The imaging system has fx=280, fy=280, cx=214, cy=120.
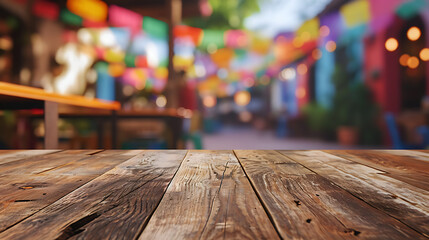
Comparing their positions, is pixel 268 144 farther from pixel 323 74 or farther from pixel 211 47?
pixel 323 74

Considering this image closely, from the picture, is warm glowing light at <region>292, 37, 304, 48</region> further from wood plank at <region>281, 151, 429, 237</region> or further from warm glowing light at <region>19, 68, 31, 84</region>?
wood plank at <region>281, 151, 429, 237</region>

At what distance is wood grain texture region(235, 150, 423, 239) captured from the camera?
463 millimetres

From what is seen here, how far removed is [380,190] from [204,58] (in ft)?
25.5

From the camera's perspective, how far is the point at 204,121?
10422 millimetres

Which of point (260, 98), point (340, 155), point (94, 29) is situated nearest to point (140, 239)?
point (340, 155)

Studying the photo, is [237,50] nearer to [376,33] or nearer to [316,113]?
[316,113]

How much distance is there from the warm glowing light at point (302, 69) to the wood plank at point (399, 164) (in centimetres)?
861

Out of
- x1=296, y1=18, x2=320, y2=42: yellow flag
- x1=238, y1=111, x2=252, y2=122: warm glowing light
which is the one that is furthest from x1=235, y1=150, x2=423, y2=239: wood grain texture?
x1=238, y1=111, x2=252, y2=122: warm glowing light

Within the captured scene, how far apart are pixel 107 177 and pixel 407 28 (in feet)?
21.0

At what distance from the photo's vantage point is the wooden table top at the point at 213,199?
1.55ft

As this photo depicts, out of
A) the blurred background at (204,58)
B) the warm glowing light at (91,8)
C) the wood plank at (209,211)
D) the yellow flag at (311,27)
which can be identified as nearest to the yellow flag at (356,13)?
the blurred background at (204,58)

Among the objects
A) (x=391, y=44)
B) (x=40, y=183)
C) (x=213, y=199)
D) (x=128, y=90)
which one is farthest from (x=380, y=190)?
(x=128, y=90)

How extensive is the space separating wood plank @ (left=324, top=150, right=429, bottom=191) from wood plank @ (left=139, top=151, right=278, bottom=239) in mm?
487

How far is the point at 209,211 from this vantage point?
0.56 metres
